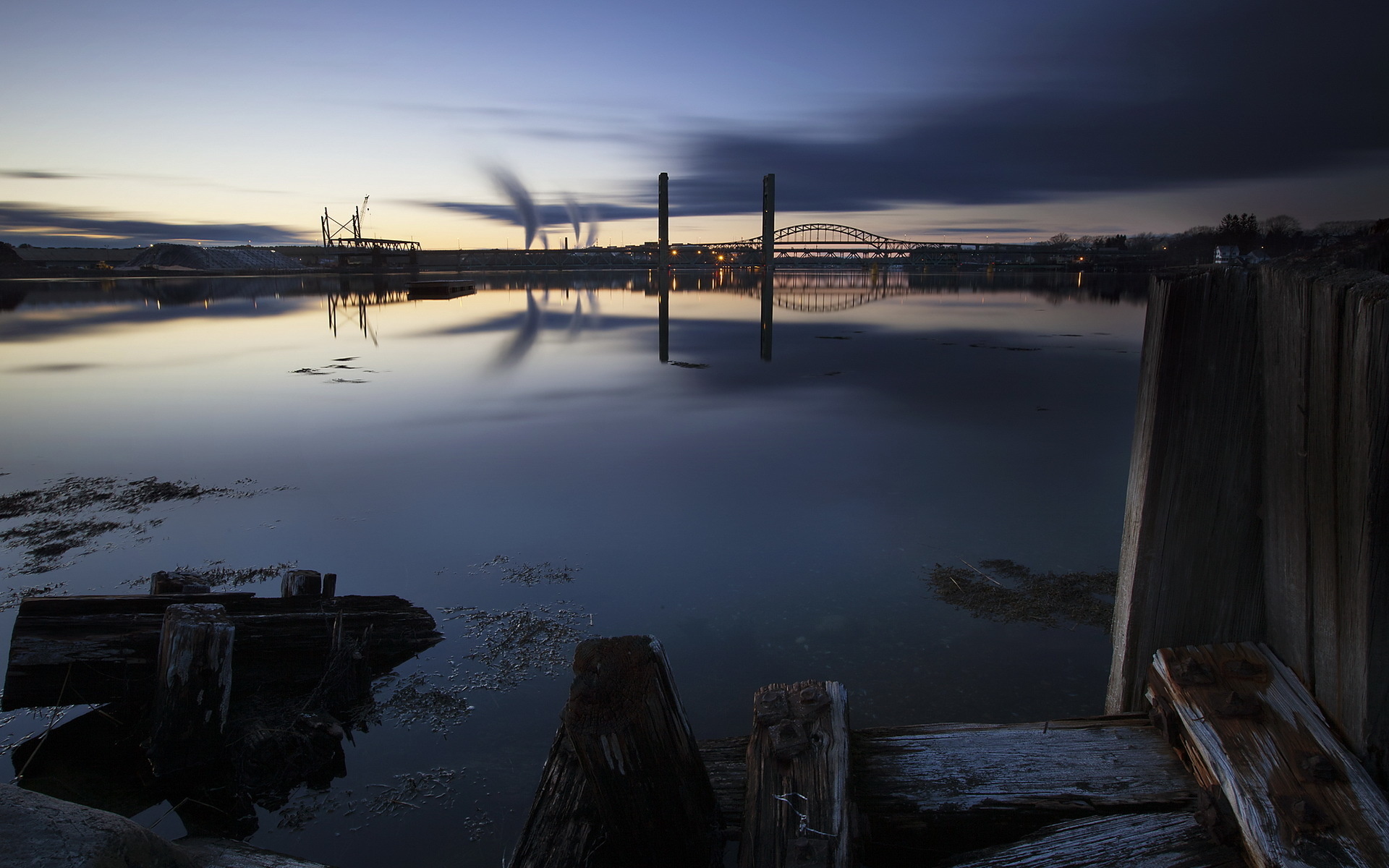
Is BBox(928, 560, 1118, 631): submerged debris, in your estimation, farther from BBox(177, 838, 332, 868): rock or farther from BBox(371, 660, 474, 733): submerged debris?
BBox(177, 838, 332, 868): rock

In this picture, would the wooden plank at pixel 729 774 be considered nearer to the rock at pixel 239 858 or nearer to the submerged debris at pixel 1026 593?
the rock at pixel 239 858

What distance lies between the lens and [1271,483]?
2.18m

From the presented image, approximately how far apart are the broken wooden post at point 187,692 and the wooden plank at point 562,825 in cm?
168

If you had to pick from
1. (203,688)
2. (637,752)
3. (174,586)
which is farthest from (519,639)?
(637,752)

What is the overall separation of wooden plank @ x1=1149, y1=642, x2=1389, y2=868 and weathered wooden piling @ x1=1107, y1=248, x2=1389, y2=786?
0.24 feet

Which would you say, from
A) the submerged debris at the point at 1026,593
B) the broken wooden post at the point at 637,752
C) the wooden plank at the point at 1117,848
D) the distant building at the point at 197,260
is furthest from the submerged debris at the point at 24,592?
the distant building at the point at 197,260

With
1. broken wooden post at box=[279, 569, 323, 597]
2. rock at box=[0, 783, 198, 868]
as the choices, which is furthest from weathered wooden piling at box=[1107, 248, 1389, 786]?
broken wooden post at box=[279, 569, 323, 597]

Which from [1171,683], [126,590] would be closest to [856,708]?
[1171,683]

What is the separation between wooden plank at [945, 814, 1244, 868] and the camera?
5.94ft

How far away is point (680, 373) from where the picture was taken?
14641 millimetres

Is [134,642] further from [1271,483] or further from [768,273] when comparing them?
[768,273]

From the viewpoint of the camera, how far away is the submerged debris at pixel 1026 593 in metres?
4.17

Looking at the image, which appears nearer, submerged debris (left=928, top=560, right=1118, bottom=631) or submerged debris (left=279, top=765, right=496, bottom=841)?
submerged debris (left=279, top=765, right=496, bottom=841)

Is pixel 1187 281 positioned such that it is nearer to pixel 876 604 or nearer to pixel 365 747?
pixel 876 604
